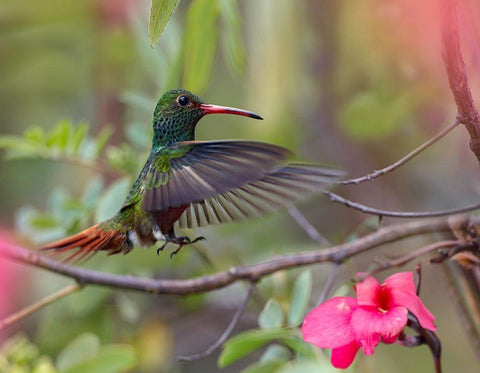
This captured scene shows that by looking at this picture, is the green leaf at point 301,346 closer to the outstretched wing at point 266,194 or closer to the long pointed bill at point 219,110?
the outstretched wing at point 266,194

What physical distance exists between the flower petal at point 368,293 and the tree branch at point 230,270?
0.19 m

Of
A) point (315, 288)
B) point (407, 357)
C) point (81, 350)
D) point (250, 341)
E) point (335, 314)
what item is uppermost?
point (335, 314)

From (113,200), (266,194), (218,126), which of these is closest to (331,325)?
(266,194)

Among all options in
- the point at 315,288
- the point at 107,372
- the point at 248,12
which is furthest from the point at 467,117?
the point at 315,288

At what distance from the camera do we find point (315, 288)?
7.49 ft

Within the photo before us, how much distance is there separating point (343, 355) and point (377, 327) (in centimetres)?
7

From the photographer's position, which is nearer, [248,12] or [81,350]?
[81,350]

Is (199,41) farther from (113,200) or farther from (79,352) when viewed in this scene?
(79,352)

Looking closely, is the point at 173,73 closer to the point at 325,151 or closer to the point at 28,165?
the point at 325,151

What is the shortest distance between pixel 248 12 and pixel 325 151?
1.96ft

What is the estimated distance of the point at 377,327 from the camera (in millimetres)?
944

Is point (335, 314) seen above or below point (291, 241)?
above

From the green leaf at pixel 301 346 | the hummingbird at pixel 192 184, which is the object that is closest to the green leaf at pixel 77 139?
the hummingbird at pixel 192 184

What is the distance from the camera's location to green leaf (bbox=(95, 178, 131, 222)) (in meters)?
1.54
